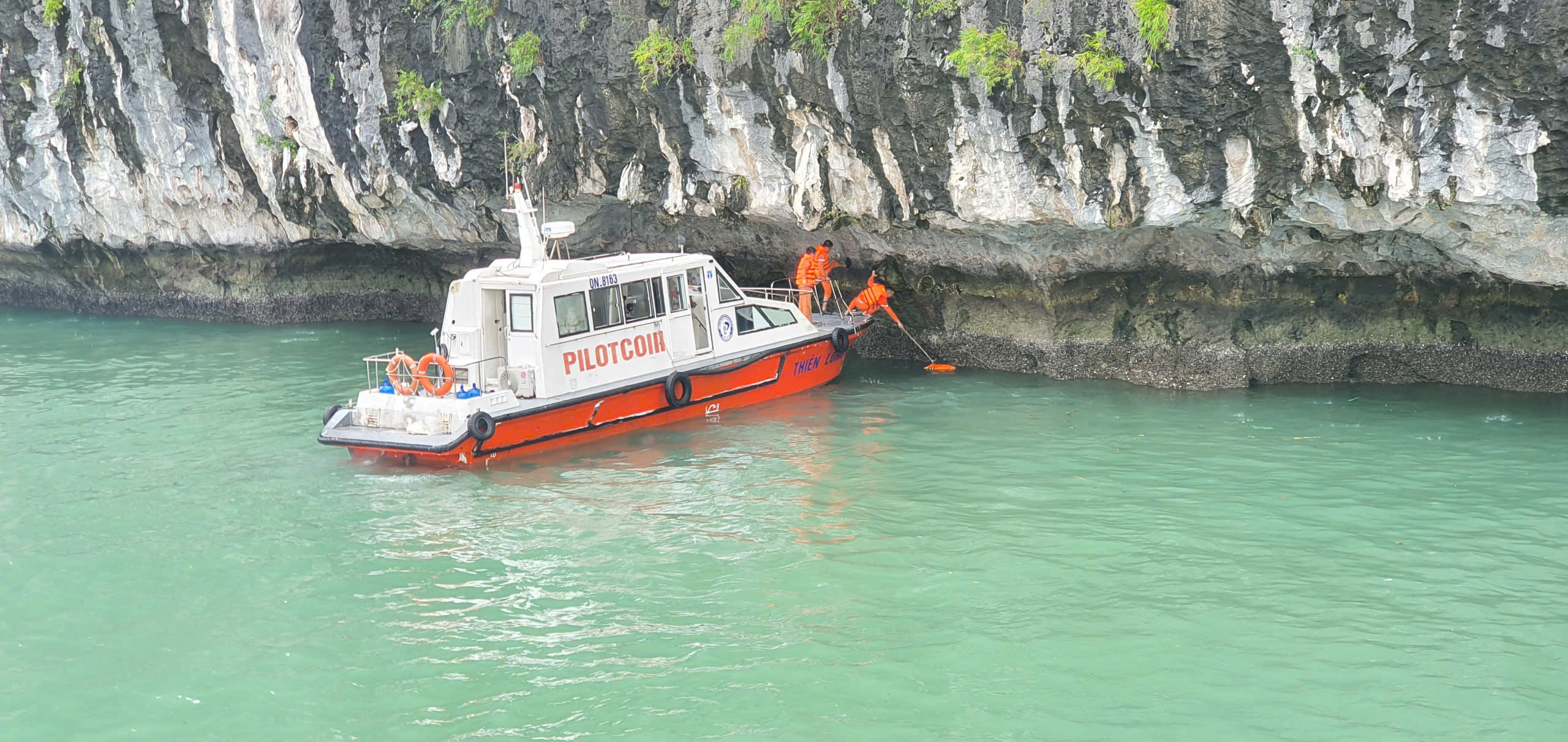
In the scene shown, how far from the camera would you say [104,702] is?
7660 millimetres

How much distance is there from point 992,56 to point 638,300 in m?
4.69

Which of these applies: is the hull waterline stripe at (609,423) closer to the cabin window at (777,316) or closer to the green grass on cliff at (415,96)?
the cabin window at (777,316)

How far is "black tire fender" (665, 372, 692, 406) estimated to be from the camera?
14.6 m

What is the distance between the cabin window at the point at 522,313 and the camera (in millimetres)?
13844

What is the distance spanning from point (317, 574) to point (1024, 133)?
29.1ft

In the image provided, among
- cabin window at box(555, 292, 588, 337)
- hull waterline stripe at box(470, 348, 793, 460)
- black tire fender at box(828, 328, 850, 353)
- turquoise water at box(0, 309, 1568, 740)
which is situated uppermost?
cabin window at box(555, 292, 588, 337)

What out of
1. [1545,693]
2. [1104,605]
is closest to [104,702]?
[1104,605]

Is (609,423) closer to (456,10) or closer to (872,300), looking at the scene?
(872,300)

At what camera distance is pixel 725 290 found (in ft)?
52.6

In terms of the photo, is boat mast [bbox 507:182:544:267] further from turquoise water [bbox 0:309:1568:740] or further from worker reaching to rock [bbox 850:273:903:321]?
worker reaching to rock [bbox 850:273:903:321]

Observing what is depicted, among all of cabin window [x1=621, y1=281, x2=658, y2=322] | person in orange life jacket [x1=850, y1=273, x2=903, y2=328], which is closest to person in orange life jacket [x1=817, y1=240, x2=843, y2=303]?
person in orange life jacket [x1=850, y1=273, x2=903, y2=328]

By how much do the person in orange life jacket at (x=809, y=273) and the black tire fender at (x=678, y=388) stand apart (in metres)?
3.16

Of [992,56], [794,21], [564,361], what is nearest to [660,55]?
[794,21]

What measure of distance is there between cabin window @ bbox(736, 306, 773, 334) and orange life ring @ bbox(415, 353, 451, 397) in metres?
3.86
